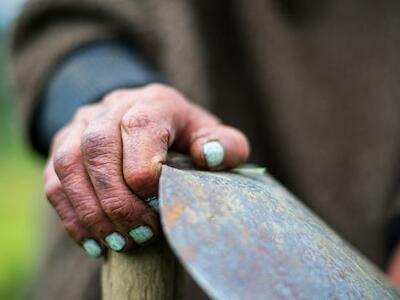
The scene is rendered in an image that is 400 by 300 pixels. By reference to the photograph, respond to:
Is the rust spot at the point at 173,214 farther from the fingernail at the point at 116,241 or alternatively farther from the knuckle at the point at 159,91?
the knuckle at the point at 159,91

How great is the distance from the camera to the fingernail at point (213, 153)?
2.83 feet

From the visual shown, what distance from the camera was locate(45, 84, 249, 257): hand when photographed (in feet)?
2.43

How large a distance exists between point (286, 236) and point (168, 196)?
12cm

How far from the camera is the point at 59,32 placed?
4.91 feet

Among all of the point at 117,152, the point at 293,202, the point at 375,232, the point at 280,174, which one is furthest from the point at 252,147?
the point at 117,152

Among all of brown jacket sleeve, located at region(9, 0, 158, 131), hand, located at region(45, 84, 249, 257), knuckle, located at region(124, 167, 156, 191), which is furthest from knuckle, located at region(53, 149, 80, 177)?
brown jacket sleeve, located at region(9, 0, 158, 131)

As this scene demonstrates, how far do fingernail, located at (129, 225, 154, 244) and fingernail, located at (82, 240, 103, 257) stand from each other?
0.26 ft

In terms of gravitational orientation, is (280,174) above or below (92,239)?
below

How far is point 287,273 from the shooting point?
634 millimetres

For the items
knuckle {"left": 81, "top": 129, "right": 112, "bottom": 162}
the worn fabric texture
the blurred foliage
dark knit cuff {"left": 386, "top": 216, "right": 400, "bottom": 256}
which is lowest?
the blurred foliage

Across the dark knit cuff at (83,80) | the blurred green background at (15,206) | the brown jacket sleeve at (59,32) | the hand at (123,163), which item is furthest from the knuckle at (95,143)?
the blurred green background at (15,206)

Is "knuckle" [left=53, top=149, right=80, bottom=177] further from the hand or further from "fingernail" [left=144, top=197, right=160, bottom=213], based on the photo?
"fingernail" [left=144, top=197, right=160, bottom=213]

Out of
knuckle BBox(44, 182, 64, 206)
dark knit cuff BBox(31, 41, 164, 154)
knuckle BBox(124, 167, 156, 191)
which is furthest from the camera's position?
dark knit cuff BBox(31, 41, 164, 154)

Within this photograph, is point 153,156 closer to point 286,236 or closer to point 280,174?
point 286,236
